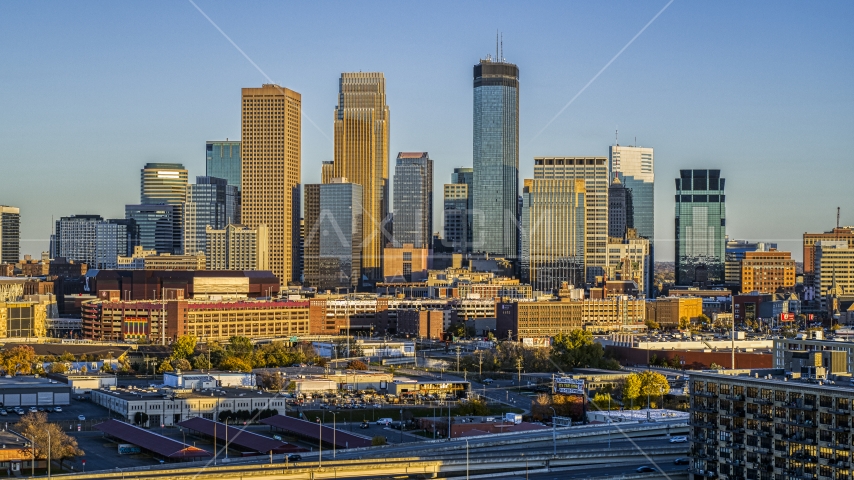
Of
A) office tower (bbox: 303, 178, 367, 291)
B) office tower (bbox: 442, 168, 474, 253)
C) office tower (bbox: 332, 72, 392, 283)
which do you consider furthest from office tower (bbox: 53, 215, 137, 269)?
office tower (bbox: 442, 168, 474, 253)

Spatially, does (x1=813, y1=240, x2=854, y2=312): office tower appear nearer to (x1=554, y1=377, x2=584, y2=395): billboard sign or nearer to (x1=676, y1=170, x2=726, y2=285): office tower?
(x1=676, y1=170, x2=726, y2=285): office tower

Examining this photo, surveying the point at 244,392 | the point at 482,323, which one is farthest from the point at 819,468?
the point at 482,323

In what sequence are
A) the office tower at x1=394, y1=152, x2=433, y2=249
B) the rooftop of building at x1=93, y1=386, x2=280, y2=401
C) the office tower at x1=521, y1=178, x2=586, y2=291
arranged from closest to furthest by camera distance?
the rooftop of building at x1=93, y1=386, x2=280, y2=401 → the office tower at x1=521, y1=178, x2=586, y2=291 → the office tower at x1=394, y1=152, x2=433, y2=249

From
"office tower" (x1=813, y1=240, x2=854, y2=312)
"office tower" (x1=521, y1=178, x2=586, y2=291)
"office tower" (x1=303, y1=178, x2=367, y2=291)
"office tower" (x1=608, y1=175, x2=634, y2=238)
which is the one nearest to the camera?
"office tower" (x1=813, y1=240, x2=854, y2=312)

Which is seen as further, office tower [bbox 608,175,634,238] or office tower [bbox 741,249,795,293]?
office tower [bbox 608,175,634,238]

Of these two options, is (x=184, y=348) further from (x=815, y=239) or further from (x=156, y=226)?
(x=815, y=239)

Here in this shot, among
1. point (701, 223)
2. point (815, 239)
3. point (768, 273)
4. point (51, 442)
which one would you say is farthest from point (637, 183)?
point (51, 442)

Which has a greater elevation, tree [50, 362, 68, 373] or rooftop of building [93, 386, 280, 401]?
rooftop of building [93, 386, 280, 401]
